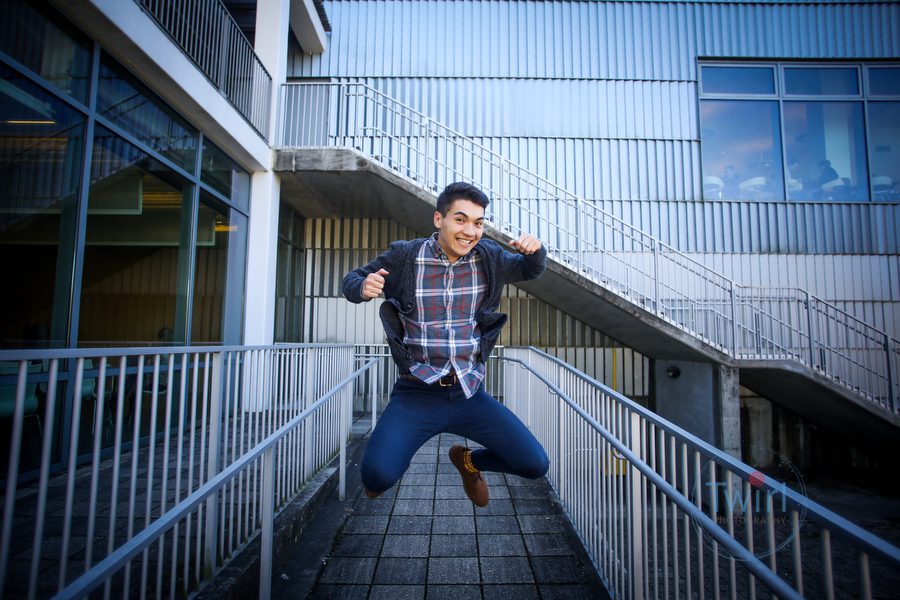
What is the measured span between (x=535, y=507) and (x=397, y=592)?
1.71 metres

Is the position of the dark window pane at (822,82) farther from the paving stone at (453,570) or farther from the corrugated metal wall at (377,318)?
the paving stone at (453,570)

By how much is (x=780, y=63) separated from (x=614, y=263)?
256 inches

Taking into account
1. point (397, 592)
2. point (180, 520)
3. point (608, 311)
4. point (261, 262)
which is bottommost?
point (397, 592)

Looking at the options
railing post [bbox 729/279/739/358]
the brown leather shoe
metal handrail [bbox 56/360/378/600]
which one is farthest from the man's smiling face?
railing post [bbox 729/279/739/358]

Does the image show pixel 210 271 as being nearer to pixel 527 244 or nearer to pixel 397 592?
pixel 397 592

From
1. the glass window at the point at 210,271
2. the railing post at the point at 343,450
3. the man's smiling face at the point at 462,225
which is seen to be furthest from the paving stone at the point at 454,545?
the glass window at the point at 210,271

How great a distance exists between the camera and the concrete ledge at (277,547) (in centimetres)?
225

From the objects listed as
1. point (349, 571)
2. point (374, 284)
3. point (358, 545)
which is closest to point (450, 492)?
point (358, 545)

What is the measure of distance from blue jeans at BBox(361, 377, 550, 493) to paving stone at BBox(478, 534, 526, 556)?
3.04 feet

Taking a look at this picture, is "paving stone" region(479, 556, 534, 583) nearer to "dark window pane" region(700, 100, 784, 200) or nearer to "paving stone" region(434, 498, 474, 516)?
"paving stone" region(434, 498, 474, 516)

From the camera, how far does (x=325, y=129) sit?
27.5 feet

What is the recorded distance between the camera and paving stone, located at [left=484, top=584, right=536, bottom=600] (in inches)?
105

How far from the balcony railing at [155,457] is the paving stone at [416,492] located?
26.2 inches

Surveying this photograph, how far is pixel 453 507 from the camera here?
4023mm
